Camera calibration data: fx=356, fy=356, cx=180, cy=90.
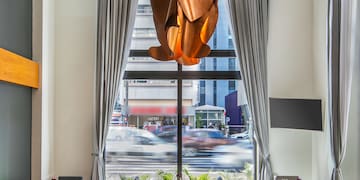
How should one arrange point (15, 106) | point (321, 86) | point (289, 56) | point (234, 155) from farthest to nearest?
point (234, 155) → point (289, 56) → point (321, 86) → point (15, 106)

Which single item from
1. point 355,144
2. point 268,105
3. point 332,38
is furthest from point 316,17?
point 355,144

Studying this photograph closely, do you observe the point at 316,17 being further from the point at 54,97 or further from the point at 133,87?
the point at 54,97

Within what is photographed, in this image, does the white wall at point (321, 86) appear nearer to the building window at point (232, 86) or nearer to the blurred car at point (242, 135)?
the blurred car at point (242, 135)

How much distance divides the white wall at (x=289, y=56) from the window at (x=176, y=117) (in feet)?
1.54

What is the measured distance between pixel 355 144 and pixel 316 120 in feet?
1.83

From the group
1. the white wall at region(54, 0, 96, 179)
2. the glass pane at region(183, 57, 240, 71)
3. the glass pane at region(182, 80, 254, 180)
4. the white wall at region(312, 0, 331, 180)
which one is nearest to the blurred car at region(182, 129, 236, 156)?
the glass pane at region(182, 80, 254, 180)

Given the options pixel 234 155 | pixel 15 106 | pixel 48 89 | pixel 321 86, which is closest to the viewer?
pixel 15 106

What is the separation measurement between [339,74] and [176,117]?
2173 mm

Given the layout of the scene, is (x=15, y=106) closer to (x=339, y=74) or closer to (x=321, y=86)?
(x=339, y=74)

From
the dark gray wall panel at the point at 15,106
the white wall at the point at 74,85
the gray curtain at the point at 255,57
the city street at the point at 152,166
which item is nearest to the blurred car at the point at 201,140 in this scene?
the city street at the point at 152,166

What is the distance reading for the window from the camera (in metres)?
4.87

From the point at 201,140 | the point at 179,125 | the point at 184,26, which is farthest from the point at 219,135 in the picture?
the point at 184,26

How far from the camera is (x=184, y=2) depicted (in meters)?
1.94

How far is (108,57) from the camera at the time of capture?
4.66 meters
